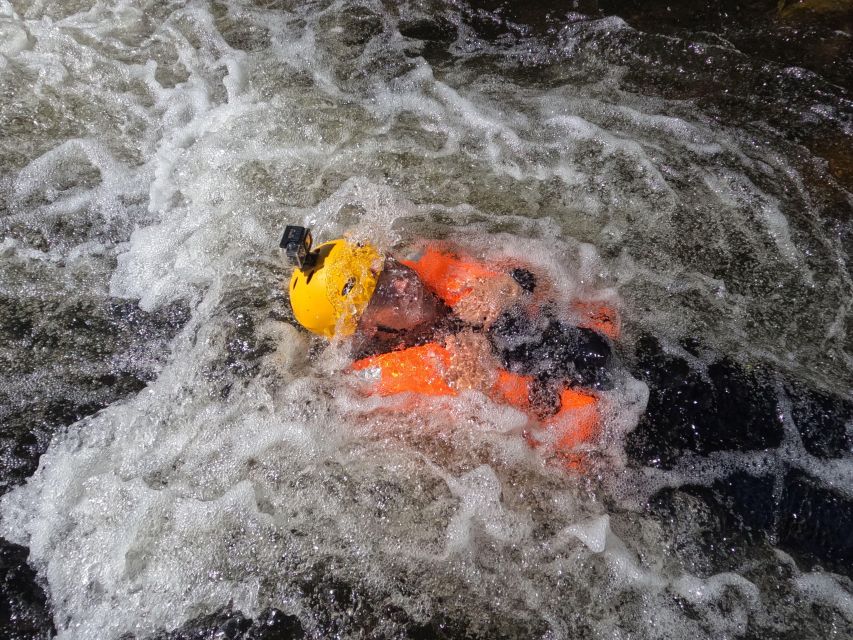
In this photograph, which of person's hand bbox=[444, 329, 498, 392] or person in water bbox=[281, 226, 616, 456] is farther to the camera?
person's hand bbox=[444, 329, 498, 392]

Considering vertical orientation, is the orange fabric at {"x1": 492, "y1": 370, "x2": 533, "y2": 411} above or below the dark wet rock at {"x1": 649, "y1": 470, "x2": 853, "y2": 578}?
above

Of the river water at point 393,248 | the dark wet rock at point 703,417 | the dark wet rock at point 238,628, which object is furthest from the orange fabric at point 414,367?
the dark wet rock at point 238,628

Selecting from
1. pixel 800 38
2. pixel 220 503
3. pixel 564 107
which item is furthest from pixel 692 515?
pixel 800 38

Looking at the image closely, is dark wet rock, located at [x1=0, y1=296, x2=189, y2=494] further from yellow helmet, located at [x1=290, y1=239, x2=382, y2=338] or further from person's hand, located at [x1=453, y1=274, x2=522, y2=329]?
person's hand, located at [x1=453, y1=274, x2=522, y2=329]

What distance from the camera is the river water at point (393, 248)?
2.01 meters

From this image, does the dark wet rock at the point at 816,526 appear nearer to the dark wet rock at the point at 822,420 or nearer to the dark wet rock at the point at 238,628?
the dark wet rock at the point at 822,420

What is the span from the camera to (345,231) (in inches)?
124

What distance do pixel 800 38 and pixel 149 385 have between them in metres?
5.02

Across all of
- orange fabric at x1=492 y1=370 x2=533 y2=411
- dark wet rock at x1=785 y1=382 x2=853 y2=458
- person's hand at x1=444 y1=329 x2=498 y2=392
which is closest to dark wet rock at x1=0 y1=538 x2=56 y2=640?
person's hand at x1=444 y1=329 x2=498 y2=392

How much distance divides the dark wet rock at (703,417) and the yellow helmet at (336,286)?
4.07 feet

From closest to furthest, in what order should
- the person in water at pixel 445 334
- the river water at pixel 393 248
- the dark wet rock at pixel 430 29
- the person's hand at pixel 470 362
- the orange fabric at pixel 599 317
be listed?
the river water at pixel 393 248 → the person in water at pixel 445 334 → the person's hand at pixel 470 362 → the orange fabric at pixel 599 317 → the dark wet rock at pixel 430 29

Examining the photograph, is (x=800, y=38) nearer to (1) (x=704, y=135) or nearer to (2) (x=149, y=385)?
(1) (x=704, y=135)

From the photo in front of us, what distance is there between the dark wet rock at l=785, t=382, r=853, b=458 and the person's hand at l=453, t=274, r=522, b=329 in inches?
50.5

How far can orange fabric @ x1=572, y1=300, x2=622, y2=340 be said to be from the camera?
8.28ft
